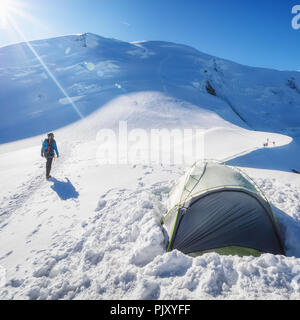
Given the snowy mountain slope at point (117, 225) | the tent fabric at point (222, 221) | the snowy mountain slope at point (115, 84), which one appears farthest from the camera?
the snowy mountain slope at point (115, 84)

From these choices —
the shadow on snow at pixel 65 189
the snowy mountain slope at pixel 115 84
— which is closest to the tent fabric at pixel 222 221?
the shadow on snow at pixel 65 189

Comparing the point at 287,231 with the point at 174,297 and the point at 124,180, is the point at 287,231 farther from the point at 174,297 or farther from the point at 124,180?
the point at 124,180

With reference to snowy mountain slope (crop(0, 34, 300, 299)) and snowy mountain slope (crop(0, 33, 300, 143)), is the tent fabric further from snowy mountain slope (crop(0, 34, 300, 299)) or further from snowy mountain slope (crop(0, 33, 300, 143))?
snowy mountain slope (crop(0, 33, 300, 143))

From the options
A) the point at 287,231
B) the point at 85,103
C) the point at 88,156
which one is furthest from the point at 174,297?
the point at 85,103

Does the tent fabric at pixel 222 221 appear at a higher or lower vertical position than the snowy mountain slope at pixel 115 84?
lower

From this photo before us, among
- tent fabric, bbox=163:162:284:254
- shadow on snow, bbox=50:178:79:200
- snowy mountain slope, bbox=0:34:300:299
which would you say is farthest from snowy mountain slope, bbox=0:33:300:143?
tent fabric, bbox=163:162:284:254

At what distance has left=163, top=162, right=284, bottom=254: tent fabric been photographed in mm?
4242

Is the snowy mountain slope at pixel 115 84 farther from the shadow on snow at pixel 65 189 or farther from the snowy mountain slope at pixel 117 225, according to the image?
the shadow on snow at pixel 65 189

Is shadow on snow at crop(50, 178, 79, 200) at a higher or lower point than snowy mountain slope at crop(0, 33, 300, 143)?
lower

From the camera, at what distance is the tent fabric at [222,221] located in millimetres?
4242

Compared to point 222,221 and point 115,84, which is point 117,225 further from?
point 115,84

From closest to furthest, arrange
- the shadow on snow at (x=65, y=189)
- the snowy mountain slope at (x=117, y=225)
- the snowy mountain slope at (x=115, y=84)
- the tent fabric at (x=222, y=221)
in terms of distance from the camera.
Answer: the snowy mountain slope at (x=117, y=225), the tent fabric at (x=222, y=221), the shadow on snow at (x=65, y=189), the snowy mountain slope at (x=115, y=84)

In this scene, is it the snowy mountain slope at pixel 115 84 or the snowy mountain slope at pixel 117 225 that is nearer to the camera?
the snowy mountain slope at pixel 117 225

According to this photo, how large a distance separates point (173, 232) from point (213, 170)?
2.08 m
